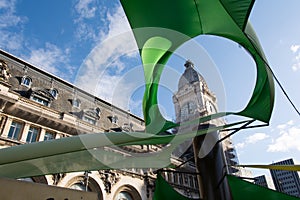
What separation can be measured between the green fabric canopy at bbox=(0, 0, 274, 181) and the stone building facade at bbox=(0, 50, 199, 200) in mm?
8348

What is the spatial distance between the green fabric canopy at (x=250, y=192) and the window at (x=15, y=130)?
534 inches

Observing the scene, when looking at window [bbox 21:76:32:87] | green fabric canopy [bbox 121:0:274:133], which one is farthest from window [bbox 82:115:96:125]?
green fabric canopy [bbox 121:0:274:133]

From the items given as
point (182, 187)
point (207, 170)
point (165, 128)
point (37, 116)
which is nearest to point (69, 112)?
point (37, 116)

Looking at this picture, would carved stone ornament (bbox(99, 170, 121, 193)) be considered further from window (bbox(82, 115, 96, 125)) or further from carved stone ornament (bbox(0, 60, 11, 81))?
carved stone ornament (bbox(0, 60, 11, 81))

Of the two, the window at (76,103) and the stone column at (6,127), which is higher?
the window at (76,103)

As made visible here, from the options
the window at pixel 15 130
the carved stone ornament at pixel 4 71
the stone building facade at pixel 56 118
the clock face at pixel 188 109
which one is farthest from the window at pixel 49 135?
→ the clock face at pixel 188 109

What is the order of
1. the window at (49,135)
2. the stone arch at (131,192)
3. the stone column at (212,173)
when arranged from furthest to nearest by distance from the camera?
the stone arch at (131,192) → the window at (49,135) → the stone column at (212,173)

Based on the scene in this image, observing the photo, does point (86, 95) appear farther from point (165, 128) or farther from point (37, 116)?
point (165, 128)

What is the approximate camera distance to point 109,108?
2025 centimetres

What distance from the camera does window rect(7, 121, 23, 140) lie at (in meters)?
12.3

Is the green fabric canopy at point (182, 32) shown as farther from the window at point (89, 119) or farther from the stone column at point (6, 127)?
the window at point (89, 119)

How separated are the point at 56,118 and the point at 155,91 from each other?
12978 millimetres

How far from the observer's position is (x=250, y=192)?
7.46 feet

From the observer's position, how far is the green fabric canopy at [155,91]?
1693 mm
